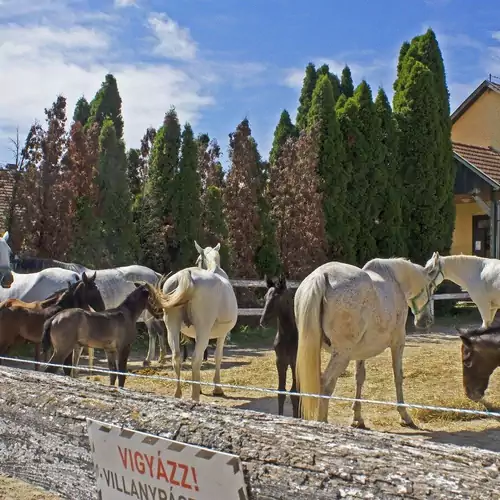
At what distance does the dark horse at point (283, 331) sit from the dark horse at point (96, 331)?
141 cm

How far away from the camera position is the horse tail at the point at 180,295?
25.7 feet

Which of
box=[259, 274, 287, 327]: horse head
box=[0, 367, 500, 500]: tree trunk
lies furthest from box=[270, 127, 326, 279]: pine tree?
box=[0, 367, 500, 500]: tree trunk

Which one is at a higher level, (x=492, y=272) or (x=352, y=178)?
(x=352, y=178)

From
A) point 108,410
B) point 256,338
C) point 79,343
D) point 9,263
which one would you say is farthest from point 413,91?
point 108,410

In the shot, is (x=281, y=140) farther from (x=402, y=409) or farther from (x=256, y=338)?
(x=402, y=409)

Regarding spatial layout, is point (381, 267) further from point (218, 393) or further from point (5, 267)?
point (5, 267)

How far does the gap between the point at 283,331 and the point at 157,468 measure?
172 inches

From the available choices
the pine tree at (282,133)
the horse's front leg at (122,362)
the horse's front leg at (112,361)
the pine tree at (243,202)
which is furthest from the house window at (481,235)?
the horse's front leg at (122,362)

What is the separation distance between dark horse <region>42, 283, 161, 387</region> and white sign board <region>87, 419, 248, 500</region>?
14.3ft

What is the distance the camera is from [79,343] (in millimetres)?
7852

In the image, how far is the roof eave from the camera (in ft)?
75.9

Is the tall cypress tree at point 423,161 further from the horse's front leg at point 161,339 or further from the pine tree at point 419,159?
the horse's front leg at point 161,339

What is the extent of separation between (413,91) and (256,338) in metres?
10.1

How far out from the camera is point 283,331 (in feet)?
24.0
